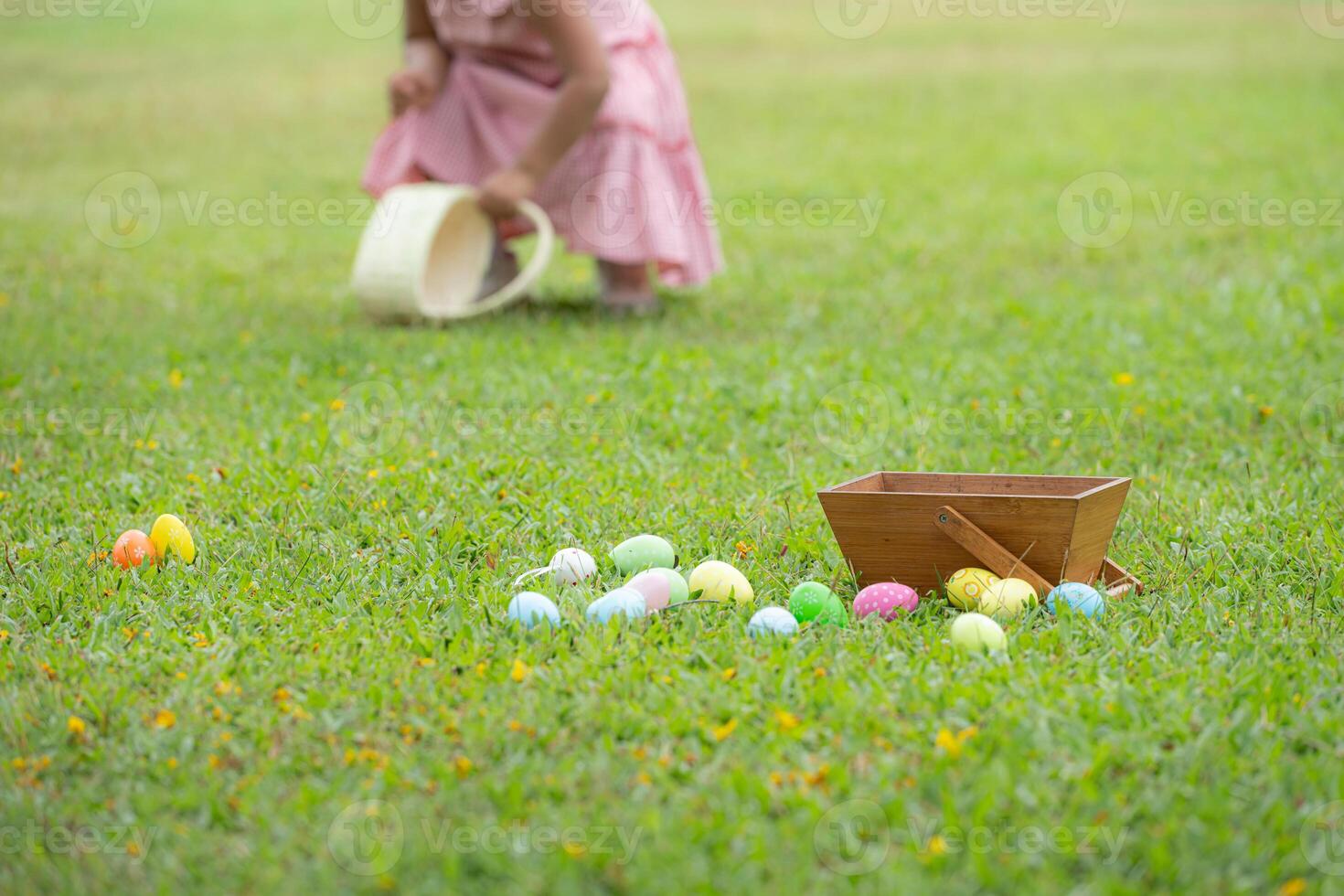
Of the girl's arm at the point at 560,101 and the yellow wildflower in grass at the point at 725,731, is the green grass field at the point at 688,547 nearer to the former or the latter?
the yellow wildflower in grass at the point at 725,731

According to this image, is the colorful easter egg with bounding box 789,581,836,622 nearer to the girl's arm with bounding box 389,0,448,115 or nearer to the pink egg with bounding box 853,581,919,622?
the pink egg with bounding box 853,581,919,622

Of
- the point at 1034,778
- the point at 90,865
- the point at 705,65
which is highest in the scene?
the point at 705,65

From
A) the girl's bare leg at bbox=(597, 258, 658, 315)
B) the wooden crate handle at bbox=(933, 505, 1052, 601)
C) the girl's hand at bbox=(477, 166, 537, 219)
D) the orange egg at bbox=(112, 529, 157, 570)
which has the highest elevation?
the girl's hand at bbox=(477, 166, 537, 219)

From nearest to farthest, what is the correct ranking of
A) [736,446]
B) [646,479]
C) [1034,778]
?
[1034,778] < [646,479] < [736,446]

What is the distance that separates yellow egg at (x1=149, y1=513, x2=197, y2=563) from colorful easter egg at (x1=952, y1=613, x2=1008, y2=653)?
5.17ft

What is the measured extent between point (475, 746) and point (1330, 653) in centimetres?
145

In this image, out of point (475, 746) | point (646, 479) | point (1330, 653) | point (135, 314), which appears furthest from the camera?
point (135, 314)

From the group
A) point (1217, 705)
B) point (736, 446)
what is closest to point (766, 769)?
point (1217, 705)

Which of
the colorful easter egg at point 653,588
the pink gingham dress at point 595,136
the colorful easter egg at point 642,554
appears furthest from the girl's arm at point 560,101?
the colorful easter egg at point 653,588

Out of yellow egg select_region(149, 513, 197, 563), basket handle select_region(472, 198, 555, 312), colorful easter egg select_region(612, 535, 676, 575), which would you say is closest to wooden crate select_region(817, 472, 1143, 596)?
colorful easter egg select_region(612, 535, 676, 575)

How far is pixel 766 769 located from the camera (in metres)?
1.94

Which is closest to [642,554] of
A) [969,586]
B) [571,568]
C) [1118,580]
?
[571,568]

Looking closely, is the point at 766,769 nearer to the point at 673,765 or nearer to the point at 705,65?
the point at 673,765

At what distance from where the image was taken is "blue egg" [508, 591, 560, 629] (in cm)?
239
